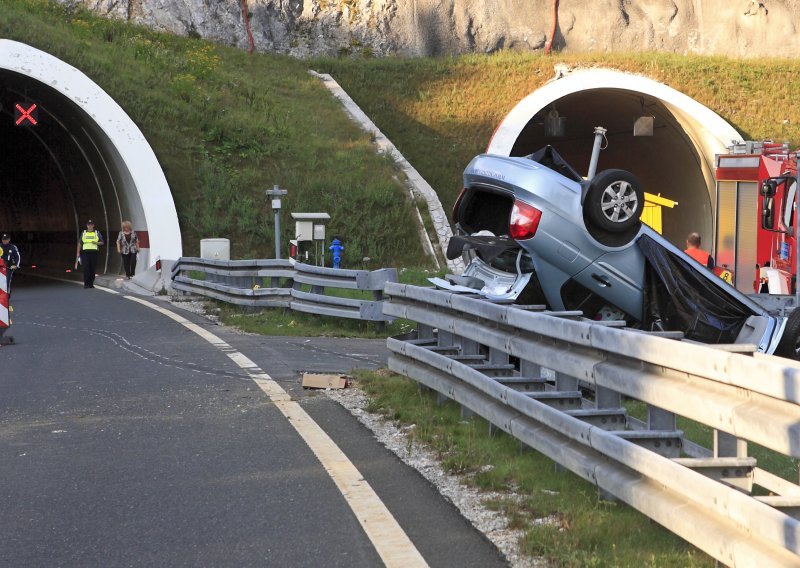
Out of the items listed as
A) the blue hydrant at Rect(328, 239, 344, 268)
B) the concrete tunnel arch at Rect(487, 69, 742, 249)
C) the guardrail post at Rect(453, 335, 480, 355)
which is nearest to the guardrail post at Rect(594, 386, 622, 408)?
the guardrail post at Rect(453, 335, 480, 355)

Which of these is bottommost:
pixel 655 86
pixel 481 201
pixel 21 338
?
pixel 21 338

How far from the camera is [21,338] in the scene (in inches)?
592

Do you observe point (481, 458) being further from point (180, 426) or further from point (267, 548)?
point (180, 426)

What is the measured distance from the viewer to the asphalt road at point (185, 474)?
4.98m

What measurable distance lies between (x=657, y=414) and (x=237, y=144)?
29.9m

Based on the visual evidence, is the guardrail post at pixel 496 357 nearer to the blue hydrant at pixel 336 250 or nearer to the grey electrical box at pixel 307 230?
the grey electrical box at pixel 307 230

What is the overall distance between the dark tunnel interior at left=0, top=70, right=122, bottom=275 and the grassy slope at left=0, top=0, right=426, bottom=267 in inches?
81.7

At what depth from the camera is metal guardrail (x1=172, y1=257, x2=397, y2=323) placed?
14.8 m

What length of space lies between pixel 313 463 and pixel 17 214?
4014 cm

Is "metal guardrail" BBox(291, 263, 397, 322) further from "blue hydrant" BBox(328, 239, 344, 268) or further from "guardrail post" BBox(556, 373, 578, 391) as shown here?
"blue hydrant" BBox(328, 239, 344, 268)

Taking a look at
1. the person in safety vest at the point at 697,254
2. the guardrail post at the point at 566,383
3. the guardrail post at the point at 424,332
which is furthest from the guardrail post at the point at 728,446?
the person in safety vest at the point at 697,254

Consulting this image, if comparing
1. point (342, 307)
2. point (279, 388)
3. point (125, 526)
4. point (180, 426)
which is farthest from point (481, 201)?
point (125, 526)

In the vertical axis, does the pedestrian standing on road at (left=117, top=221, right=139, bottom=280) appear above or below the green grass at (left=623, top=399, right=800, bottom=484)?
above

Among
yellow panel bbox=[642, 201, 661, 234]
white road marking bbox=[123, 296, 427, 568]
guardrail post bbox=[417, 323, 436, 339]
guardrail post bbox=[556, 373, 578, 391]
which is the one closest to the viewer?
white road marking bbox=[123, 296, 427, 568]
